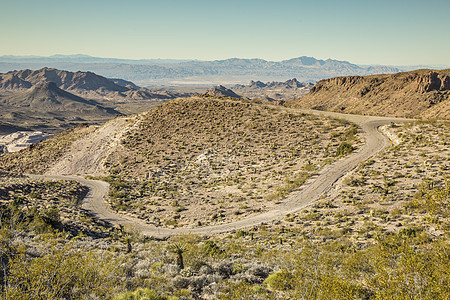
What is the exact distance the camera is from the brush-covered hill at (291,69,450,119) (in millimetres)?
102438

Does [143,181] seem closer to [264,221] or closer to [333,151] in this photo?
[264,221]

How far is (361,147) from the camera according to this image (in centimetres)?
4353

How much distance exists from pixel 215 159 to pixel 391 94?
104374 millimetres

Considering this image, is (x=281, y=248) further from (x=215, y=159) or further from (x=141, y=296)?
(x=215, y=159)

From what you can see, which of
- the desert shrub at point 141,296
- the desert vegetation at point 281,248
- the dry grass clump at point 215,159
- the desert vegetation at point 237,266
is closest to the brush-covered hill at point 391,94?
the dry grass clump at point 215,159

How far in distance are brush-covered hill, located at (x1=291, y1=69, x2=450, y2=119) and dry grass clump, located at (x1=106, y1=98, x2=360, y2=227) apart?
44615 mm

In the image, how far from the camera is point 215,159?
50.4m

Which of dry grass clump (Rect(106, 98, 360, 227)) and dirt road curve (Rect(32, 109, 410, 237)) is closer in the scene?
dirt road curve (Rect(32, 109, 410, 237))

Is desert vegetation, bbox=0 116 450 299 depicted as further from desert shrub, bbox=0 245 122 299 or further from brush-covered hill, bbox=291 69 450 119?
brush-covered hill, bbox=291 69 450 119

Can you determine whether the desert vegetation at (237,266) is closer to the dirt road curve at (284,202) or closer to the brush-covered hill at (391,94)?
the dirt road curve at (284,202)

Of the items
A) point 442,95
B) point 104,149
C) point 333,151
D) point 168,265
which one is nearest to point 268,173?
point 333,151

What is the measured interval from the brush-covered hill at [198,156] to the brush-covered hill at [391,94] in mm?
46259

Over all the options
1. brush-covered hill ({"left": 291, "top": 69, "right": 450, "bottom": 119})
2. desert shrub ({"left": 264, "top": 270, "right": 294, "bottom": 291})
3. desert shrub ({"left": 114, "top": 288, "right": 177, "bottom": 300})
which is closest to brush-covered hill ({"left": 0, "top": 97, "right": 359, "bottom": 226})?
desert shrub ({"left": 264, "top": 270, "right": 294, "bottom": 291})

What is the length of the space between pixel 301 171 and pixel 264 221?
13.8 m
